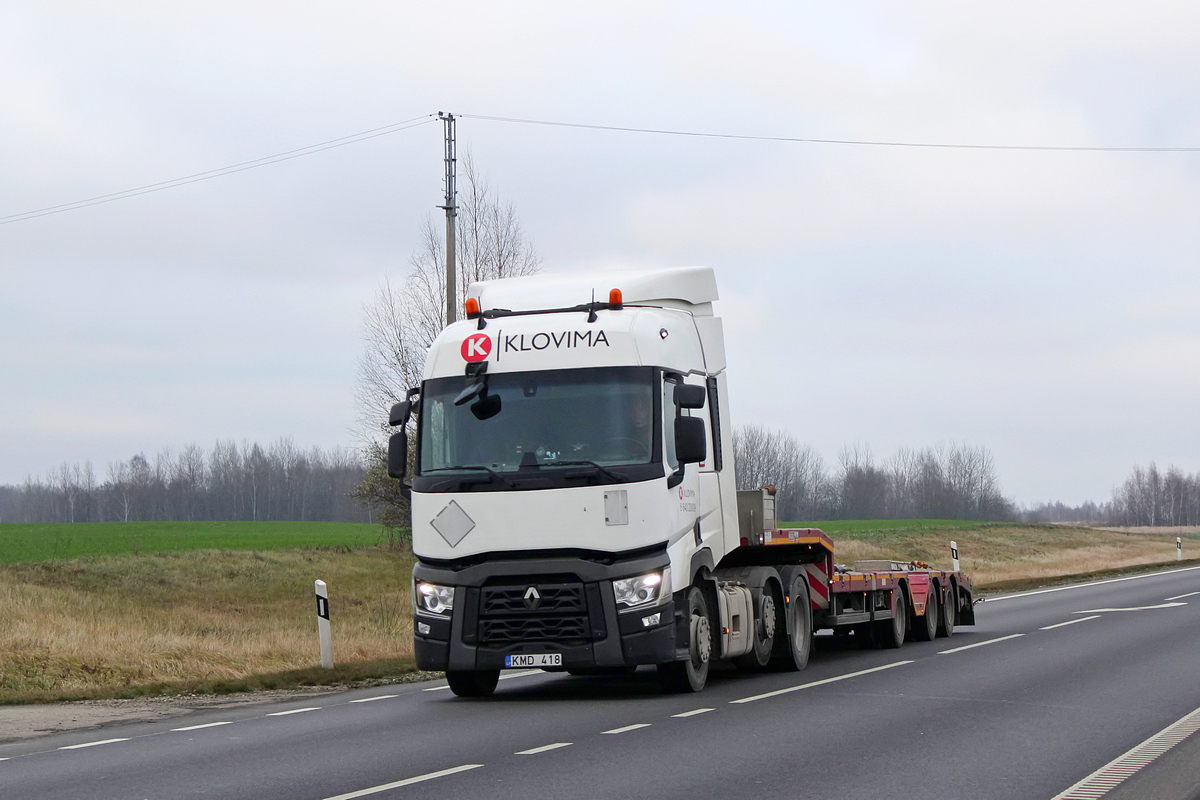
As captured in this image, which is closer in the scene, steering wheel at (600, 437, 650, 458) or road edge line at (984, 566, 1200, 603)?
steering wheel at (600, 437, 650, 458)

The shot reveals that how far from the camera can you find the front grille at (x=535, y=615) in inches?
485

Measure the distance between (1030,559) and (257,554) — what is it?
123ft

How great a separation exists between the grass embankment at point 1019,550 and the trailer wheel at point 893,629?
71.7 ft

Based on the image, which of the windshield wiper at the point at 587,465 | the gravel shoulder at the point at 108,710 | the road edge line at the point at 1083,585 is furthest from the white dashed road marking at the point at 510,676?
the road edge line at the point at 1083,585

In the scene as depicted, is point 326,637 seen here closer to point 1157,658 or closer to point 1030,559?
point 1157,658

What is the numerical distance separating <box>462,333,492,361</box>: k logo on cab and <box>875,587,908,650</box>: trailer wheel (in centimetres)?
895

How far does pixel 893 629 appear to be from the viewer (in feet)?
65.1

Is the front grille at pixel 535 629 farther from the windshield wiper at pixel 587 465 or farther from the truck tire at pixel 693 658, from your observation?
the windshield wiper at pixel 587 465

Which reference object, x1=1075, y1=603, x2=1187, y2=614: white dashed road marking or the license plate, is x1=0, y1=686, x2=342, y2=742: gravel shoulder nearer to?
the license plate

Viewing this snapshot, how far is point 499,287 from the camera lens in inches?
569

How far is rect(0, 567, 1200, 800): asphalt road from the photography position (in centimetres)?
804

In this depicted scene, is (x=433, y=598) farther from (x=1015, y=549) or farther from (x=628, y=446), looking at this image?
(x=1015, y=549)

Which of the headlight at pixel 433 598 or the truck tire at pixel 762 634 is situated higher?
the headlight at pixel 433 598

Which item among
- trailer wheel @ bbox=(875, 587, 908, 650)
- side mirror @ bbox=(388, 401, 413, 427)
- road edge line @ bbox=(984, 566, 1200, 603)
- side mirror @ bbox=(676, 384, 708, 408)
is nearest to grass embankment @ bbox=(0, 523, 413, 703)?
side mirror @ bbox=(388, 401, 413, 427)
